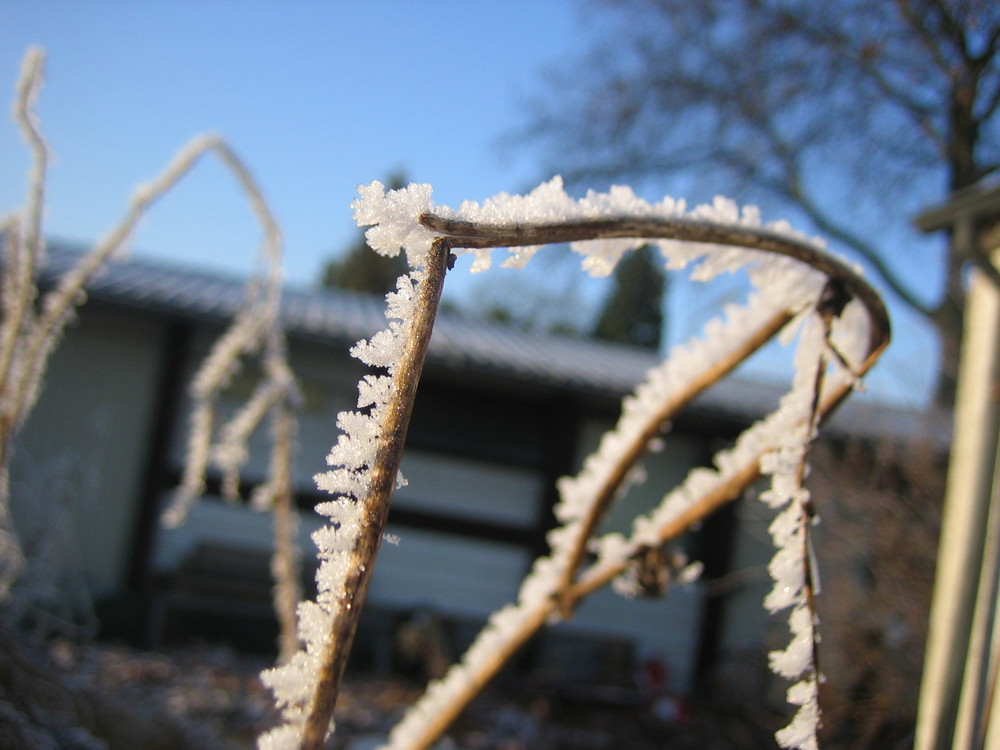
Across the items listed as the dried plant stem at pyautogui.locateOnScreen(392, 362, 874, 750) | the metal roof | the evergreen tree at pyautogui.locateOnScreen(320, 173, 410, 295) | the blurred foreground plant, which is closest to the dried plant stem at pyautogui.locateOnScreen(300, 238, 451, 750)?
the dried plant stem at pyautogui.locateOnScreen(392, 362, 874, 750)

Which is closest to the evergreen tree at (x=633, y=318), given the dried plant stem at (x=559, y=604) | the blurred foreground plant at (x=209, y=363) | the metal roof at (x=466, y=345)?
the metal roof at (x=466, y=345)

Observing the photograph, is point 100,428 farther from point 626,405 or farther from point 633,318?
point 633,318

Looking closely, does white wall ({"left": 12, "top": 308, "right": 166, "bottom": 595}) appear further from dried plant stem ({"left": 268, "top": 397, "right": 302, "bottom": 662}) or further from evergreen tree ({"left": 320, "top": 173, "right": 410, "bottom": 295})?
evergreen tree ({"left": 320, "top": 173, "right": 410, "bottom": 295})

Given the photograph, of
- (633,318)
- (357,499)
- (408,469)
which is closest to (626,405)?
(357,499)

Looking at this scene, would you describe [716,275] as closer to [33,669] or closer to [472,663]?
[472,663]

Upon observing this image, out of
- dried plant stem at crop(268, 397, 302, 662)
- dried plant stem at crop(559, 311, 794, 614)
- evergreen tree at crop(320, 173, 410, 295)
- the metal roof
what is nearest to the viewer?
dried plant stem at crop(559, 311, 794, 614)

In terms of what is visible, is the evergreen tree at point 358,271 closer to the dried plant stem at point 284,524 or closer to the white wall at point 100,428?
the white wall at point 100,428

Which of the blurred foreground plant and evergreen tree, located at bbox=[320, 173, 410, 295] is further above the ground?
evergreen tree, located at bbox=[320, 173, 410, 295]
